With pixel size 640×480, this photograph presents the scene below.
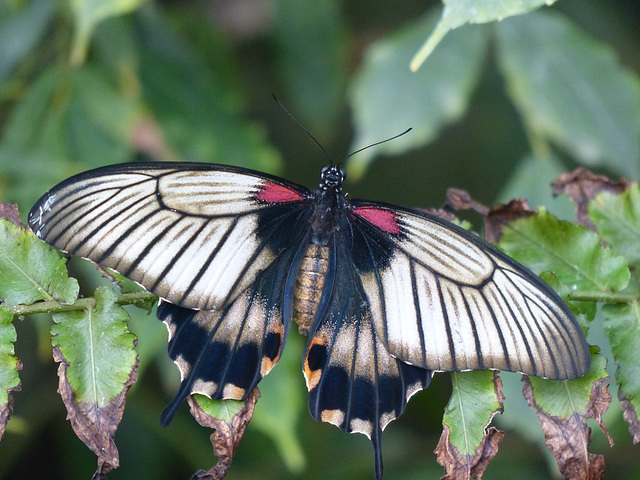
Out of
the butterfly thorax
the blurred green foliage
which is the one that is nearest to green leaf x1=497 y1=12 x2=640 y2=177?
the blurred green foliage

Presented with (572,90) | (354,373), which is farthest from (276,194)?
(572,90)

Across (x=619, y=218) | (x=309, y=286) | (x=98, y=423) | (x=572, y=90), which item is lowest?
(x=98, y=423)

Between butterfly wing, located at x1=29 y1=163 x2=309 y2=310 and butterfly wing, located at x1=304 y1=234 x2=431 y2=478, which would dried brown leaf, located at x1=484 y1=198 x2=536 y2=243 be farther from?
butterfly wing, located at x1=29 y1=163 x2=309 y2=310

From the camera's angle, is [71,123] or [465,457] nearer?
[465,457]

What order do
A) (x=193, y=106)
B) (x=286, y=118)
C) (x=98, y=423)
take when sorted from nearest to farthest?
(x=98, y=423) < (x=193, y=106) < (x=286, y=118)

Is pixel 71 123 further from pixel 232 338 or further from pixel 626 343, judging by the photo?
pixel 626 343

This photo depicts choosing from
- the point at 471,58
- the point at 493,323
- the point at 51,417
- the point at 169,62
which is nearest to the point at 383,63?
the point at 471,58

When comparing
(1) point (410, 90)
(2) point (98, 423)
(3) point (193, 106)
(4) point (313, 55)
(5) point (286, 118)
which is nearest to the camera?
(2) point (98, 423)

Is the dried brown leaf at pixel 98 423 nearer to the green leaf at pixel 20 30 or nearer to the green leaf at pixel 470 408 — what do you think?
the green leaf at pixel 470 408
